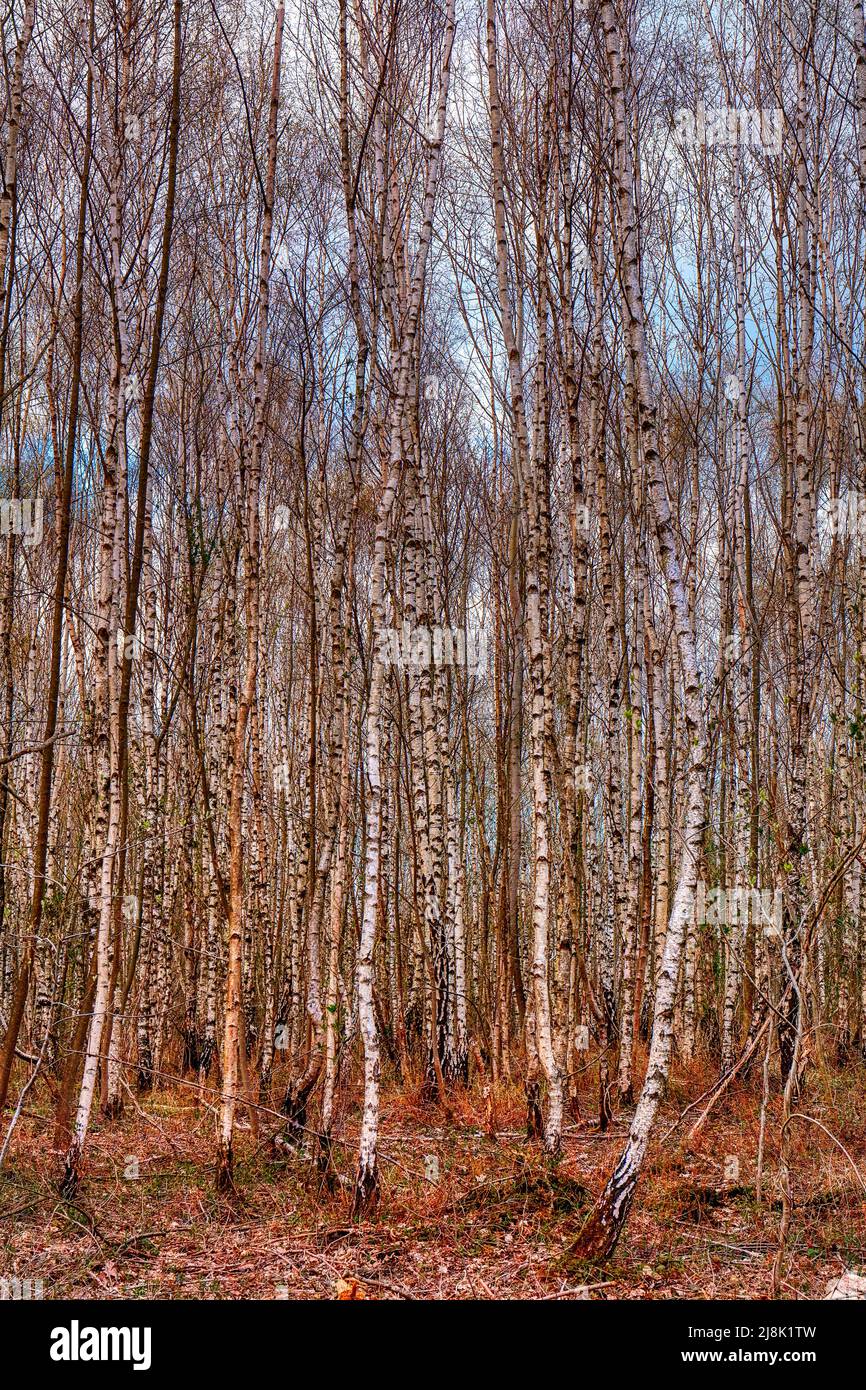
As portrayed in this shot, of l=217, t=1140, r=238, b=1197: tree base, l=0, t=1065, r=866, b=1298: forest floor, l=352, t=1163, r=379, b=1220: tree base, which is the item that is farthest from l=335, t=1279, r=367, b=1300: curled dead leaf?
l=217, t=1140, r=238, b=1197: tree base

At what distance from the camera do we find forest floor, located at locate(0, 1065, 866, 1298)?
14.7ft

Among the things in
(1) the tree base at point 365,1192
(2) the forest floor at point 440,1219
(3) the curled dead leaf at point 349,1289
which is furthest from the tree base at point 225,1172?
(3) the curled dead leaf at point 349,1289

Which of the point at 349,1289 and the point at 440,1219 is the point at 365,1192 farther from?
the point at 349,1289

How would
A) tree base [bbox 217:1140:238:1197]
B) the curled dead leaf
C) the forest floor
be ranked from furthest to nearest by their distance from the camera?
tree base [bbox 217:1140:238:1197] < the forest floor < the curled dead leaf

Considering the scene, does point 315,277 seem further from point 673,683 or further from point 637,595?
point 673,683

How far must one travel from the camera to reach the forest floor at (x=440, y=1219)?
4480 mm

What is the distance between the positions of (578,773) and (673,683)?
7.12 feet

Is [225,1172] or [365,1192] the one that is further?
[225,1172]

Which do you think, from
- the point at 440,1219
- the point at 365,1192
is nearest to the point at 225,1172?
the point at 365,1192

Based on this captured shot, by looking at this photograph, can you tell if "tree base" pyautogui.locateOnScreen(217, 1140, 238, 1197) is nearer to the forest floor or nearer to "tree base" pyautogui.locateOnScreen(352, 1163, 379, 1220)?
the forest floor

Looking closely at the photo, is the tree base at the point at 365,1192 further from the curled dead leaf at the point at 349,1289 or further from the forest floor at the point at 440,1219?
the curled dead leaf at the point at 349,1289

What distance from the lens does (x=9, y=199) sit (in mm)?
4172

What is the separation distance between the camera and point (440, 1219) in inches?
204

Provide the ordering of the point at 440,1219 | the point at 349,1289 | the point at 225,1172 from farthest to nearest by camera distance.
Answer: the point at 225,1172 → the point at 440,1219 → the point at 349,1289
